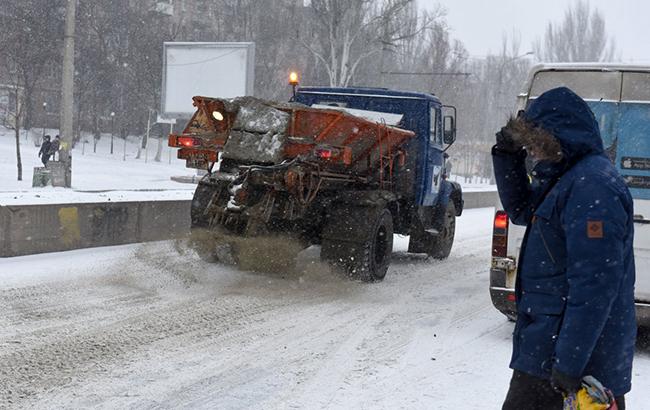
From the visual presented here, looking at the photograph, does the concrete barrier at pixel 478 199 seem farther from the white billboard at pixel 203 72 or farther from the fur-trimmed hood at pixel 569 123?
the fur-trimmed hood at pixel 569 123

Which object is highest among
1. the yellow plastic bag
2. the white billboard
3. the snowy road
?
the white billboard

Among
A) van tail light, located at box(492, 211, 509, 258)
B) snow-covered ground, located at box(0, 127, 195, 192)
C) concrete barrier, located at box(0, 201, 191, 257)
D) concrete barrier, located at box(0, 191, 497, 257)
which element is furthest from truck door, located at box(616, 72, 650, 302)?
snow-covered ground, located at box(0, 127, 195, 192)

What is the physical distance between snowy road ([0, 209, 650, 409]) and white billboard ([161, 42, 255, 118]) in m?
19.0

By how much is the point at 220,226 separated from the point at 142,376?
3821 mm

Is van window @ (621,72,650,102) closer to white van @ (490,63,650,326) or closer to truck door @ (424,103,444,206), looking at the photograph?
white van @ (490,63,650,326)

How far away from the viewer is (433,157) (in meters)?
11.4

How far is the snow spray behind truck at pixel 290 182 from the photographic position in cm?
868

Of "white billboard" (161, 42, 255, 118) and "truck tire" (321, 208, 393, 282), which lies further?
"white billboard" (161, 42, 255, 118)

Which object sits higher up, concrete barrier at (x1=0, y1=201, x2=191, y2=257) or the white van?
the white van

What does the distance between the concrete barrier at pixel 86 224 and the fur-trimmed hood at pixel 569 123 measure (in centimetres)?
817

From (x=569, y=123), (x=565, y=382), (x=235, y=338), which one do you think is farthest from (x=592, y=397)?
(x=235, y=338)

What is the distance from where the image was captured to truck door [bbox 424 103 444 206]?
36.7 ft

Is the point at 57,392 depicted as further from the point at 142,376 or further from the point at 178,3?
the point at 178,3

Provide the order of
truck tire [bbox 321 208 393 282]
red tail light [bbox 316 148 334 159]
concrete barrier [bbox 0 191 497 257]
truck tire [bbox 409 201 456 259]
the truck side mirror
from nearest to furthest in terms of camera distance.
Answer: red tail light [bbox 316 148 334 159]
truck tire [bbox 321 208 393 282]
concrete barrier [bbox 0 191 497 257]
the truck side mirror
truck tire [bbox 409 201 456 259]
